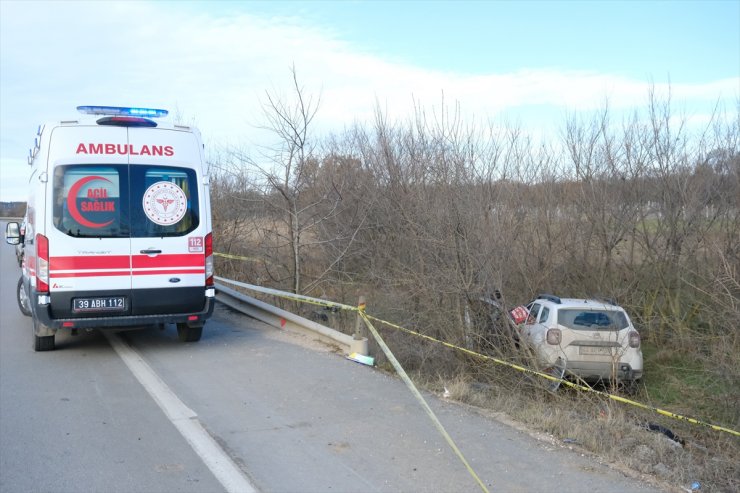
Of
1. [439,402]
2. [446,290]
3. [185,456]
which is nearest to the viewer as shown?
[185,456]

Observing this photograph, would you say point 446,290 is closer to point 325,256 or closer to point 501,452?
point 501,452

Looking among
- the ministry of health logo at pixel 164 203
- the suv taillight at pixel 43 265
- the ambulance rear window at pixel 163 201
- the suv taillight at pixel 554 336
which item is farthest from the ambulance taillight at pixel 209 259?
the suv taillight at pixel 554 336

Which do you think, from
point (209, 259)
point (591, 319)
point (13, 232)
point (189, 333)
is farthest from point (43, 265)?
point (591, 319)

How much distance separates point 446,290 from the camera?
10.6 meters

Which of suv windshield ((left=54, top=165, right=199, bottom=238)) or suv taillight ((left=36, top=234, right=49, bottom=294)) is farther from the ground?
suv windshield ((left=54, top=165, right=199, bottom=238))

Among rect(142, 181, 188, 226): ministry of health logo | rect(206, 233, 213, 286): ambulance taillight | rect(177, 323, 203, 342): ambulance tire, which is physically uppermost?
rect(142, 181, 188, 226): ministry of health logo

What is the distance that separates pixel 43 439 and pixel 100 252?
11.2 feet

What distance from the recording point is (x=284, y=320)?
36.7 feet

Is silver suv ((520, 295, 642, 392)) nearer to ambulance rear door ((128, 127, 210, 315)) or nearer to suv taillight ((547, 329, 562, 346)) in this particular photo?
suv taillight ((547, 329, 562, 346))

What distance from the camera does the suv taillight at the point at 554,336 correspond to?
Answer: 11.5 m

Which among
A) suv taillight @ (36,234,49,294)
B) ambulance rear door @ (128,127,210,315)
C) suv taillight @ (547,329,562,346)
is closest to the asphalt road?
ambulance rear door @ (128,127,210,315)

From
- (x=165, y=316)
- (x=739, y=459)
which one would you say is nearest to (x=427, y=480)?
(x=739, y=459)

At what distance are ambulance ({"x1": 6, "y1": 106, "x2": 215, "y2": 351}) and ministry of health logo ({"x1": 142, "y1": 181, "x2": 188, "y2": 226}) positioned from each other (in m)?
0.01

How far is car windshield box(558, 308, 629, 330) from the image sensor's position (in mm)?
11602
